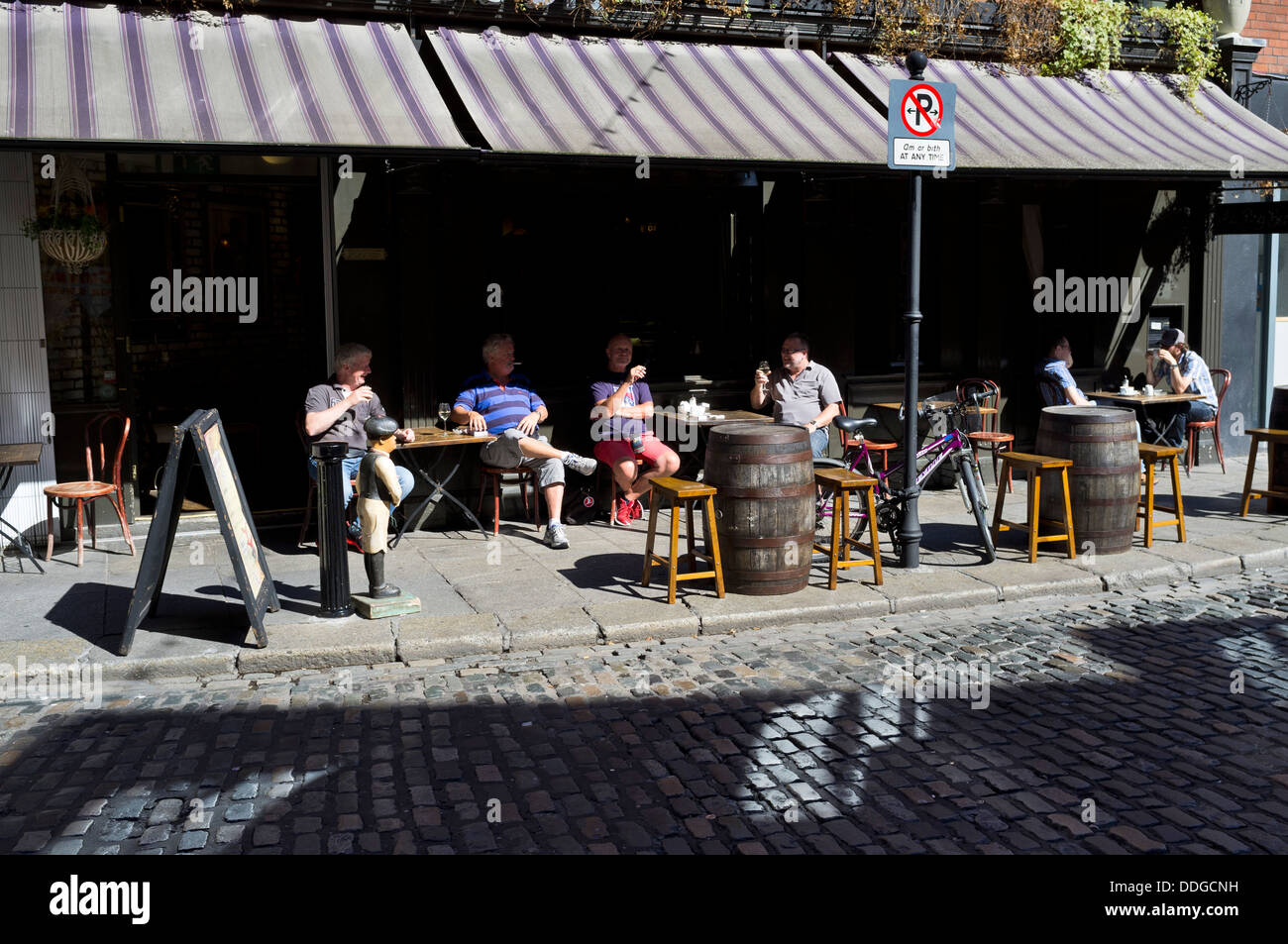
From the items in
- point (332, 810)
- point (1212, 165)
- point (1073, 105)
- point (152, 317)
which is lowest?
point (332, 810)

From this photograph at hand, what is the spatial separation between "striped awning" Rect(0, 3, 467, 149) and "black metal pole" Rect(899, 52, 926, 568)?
10.2ft

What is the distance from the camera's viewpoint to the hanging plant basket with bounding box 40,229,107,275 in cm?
859

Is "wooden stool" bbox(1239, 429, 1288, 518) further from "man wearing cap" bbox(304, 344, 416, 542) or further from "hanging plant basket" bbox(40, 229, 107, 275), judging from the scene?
"hanging plant basket" bbox(40, 229, 107, 275)

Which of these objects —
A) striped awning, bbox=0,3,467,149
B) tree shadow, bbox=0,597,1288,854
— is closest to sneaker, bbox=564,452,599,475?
striped awning, bbox=0,3,467,149

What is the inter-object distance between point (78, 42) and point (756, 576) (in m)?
5.85

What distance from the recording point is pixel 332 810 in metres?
4.48

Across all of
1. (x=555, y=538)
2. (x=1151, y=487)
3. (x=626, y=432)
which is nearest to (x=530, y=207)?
(x=626, y=432)

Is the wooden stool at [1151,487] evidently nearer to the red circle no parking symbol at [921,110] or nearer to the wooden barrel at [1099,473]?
the wooden barrel at [1099,473]

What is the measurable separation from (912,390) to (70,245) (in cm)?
613

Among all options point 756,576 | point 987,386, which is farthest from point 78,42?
point 987,386

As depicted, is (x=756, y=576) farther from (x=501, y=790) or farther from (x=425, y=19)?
(x=425, y=19)

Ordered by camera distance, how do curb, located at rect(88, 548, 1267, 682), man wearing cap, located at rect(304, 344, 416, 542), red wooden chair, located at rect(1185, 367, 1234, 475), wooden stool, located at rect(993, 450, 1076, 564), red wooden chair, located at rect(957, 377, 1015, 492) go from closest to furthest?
curb, located at rect(88, 548, 1267, 682) < wooden stool, located at rect(993, 450, 1076, 564) < man wearing cap, located at rect(304, 344, 416, 542) < red wooden chair, located at rect(957, 377, 1015, 492) < red wooden chair, located at rect(1185, 367, 1234, 475)

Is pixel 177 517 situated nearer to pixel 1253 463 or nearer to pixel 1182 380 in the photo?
pixel 1253 463

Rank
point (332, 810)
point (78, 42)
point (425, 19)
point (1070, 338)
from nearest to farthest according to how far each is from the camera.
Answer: point (332, 810) < point (78, 42) < point (425, 19) < point (1070, 338)
